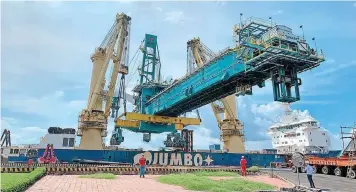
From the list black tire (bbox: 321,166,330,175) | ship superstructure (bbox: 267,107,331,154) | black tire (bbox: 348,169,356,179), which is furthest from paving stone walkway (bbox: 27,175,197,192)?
ship superstructure (bbox: 267,107,331,154)

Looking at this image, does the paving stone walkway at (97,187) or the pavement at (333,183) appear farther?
the pavement at (333,183)

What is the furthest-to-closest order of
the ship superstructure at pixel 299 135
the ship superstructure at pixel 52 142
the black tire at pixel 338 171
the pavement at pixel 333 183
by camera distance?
the ship superstructure at pixel 299 135
the ship superstructure at pixel 52 142
the black tire at pixel 338 171
the pavement at pixel 333 183

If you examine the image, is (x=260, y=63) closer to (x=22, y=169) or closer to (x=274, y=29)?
(x=274, y=29)

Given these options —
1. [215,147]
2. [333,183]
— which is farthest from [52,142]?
[333,183]

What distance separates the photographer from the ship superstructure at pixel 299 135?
52531mm

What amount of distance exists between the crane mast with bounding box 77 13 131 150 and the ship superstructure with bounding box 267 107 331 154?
35.6 meters

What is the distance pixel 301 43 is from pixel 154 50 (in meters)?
31.3

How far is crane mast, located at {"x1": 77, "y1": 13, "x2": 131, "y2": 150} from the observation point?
1420 inches

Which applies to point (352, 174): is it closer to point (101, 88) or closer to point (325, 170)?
point (325, 170)

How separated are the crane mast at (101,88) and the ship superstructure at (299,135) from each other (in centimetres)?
3559

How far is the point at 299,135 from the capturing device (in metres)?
54.6

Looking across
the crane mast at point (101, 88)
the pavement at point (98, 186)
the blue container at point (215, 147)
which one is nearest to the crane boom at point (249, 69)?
the crane mast at point (101, 88)

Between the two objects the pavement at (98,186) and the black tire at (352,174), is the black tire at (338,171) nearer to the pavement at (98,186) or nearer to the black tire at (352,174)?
the black tire at (352,174)

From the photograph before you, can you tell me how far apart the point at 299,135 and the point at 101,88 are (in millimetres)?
39580
